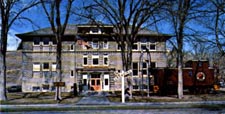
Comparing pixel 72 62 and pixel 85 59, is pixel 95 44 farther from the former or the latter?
pixel 72 62

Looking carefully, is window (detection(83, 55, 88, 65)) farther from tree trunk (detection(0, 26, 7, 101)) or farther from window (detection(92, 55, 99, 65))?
tree trunk (detection(0, 26, 7, 101))

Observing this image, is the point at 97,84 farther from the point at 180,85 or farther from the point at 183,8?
the point at 183,8

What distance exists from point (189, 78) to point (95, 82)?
19314 millimetres

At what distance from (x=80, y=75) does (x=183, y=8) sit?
1206 inches

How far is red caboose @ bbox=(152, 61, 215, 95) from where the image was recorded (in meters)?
46.6

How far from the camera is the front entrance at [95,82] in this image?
61156 mm

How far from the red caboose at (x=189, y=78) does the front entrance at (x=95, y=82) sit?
15404 millimetres

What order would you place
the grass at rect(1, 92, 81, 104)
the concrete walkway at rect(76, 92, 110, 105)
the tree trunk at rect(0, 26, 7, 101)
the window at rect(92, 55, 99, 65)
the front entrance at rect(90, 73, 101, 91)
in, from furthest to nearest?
the window at rect(92, 55, 99, 65), the front entrance at rect(90, 73, 101, 91), the tree trunk at rect(0, 26, 7, 101), the grass at rect(1, 92, 81, 104), the concrete walkway at rect(76, 92, 110, 105)

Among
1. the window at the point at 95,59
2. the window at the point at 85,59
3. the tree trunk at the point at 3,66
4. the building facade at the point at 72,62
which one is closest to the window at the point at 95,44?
the building facade at the point at 72,62

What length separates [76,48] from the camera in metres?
61.8

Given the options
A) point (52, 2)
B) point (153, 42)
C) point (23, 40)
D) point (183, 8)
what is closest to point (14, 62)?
point (23, 40)

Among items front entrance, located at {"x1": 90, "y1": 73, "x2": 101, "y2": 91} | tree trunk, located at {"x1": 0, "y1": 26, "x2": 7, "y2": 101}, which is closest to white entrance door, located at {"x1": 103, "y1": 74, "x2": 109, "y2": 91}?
front entrance, located at {"x1": 90, "y1": 73, "x2": 101, "y2": 91}

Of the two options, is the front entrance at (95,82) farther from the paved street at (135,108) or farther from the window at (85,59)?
the paved street at (135,108)

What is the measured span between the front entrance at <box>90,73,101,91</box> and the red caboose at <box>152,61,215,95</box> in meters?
15.4
